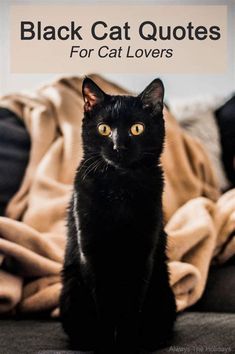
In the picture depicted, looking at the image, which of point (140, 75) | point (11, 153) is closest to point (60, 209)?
point (11, 153)

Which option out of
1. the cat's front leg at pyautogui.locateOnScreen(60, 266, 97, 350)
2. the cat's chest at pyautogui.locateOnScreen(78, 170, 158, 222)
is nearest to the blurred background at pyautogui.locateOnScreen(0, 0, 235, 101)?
A: the cat's chest at pyautogui.locateOnScreen(78, 170, 158, 222)

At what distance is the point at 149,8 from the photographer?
1.15 m

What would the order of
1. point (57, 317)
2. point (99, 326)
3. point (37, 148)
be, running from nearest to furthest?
point (99, 326)
point (57, 317)
point (37, 148)

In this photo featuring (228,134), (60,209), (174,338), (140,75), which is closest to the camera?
(174,338)

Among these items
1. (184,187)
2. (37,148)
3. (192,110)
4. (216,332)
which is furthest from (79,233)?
(192,110)

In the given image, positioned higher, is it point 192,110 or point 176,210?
point 192,110

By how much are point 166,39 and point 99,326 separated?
22.2 inches

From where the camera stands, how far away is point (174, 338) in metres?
1.03

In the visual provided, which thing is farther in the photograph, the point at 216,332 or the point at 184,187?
the point at 184,187

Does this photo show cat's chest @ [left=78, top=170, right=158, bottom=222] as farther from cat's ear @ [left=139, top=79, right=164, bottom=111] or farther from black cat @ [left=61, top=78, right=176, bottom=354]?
cat's ear @ [left=139, top=79, right=164, bottom=111]

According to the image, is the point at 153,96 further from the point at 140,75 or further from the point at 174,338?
the point at 174,338

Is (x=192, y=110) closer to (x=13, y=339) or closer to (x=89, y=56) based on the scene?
(x=89, y=56)

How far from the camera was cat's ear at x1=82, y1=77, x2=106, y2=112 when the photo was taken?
0.98 meters

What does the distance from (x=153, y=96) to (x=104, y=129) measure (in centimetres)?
10
